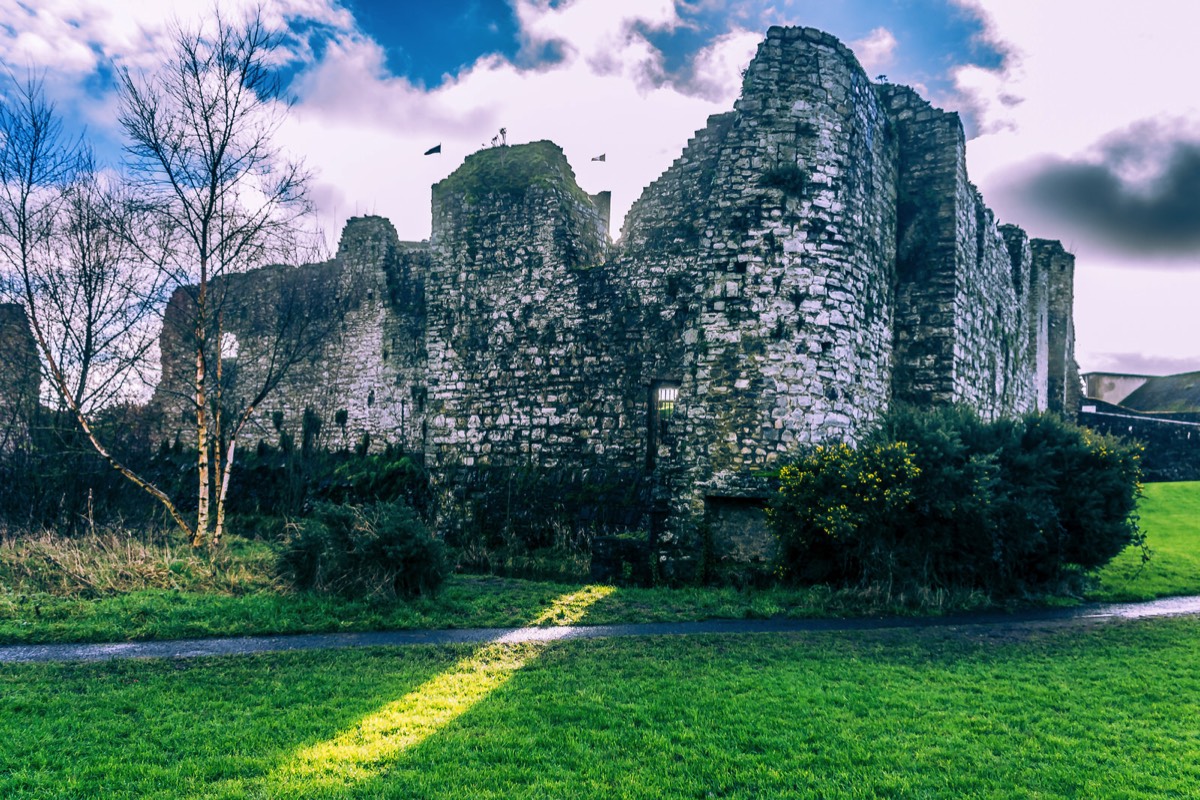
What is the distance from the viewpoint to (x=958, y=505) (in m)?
10.1

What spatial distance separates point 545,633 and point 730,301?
632 cm

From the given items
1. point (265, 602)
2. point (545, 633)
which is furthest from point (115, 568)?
point (545, 633)

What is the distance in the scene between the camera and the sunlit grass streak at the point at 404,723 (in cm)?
486

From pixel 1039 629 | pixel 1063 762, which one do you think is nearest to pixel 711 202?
pixel 1039 629

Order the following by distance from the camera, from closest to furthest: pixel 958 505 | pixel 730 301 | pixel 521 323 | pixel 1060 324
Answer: pixel 958 505 → pixel 730 301 → pixel 521 323 → pixel 1060 324

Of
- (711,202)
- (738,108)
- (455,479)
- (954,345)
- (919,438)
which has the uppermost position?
(738,108)

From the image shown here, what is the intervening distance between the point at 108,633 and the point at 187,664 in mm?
1878

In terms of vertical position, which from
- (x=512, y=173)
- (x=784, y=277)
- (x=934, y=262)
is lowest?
(x=784, y=277)

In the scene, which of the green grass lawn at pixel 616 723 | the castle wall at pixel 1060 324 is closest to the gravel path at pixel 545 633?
the green grass lawn at pixel 616 723

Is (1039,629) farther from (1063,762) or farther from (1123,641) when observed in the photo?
(1063,762)

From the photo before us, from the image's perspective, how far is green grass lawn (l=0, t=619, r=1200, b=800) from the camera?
479 centimetres

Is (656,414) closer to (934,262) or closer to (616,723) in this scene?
(934,262)

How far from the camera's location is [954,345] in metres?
14.5

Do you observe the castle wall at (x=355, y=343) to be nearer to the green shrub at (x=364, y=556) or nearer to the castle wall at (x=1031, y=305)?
the green shrub at (x=364, y=556)
